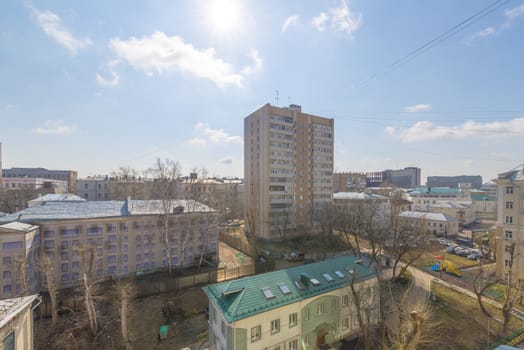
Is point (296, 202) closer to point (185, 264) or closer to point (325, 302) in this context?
point (185, 264)

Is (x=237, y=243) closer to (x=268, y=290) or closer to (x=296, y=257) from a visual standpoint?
(x=296, y=257)

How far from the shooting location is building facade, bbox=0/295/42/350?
8.60 m

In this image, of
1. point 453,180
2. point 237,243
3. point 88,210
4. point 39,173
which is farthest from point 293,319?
point 453,180

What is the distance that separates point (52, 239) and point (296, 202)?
38.1 meters

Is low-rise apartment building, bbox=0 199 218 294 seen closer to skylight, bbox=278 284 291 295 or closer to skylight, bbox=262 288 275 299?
skylight, bbox=262 288 275 299

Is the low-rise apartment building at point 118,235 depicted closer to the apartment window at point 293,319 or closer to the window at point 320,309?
the apartment window at point 293,319

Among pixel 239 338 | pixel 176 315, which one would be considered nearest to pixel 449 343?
pixel 239 338

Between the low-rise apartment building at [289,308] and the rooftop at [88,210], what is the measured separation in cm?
1702

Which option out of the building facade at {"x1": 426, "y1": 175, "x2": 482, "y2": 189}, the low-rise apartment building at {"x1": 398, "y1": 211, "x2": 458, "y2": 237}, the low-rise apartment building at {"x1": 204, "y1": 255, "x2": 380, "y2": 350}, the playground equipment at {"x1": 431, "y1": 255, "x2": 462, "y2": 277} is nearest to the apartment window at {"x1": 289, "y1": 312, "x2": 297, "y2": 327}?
the low-rise apartment building at {"x1": 204, "y1": 255, "x2": 380, "y2": 350}

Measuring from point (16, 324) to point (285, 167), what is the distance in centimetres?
4055

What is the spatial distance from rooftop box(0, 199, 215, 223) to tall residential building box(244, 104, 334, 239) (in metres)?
16.4

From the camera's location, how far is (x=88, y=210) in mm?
25703

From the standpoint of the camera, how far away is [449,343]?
626 inches

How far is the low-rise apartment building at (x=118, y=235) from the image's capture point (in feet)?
73.6
